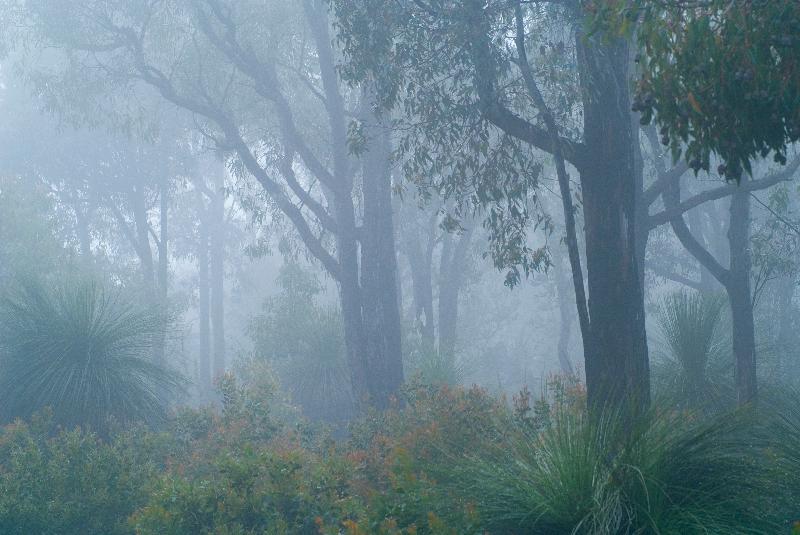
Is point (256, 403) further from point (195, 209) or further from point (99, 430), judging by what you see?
point (195, 209)

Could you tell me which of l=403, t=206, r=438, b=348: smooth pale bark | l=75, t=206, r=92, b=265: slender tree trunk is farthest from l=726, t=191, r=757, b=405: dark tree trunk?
l=75, t=206, r=92, b=265: slender tree trunk

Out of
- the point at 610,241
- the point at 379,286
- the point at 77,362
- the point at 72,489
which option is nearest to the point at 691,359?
the point at 610,241

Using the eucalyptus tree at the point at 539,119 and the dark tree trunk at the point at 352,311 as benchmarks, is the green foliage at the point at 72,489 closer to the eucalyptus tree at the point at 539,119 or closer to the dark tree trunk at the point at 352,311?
the eucalyptus tree at the point at 539,119

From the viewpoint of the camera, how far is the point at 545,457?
18.5 feet

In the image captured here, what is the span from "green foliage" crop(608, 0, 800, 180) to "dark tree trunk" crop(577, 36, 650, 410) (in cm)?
170

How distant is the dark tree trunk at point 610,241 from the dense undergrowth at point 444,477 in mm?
782

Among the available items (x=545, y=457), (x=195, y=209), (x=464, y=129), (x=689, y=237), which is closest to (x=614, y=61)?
(x=464, y=129)

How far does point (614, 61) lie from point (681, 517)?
6.01 metres

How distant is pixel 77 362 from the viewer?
11648 mm

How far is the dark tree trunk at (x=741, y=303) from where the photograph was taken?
11281mm

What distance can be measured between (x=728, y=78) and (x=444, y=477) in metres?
3.28

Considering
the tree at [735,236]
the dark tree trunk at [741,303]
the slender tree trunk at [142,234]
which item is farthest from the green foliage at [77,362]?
the slender tree trunk at [142,234]

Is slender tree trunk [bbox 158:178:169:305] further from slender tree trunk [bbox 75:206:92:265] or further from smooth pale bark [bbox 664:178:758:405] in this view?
smooth pale bark [bbox 664:178:758:405]

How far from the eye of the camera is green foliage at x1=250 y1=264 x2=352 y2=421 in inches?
779
